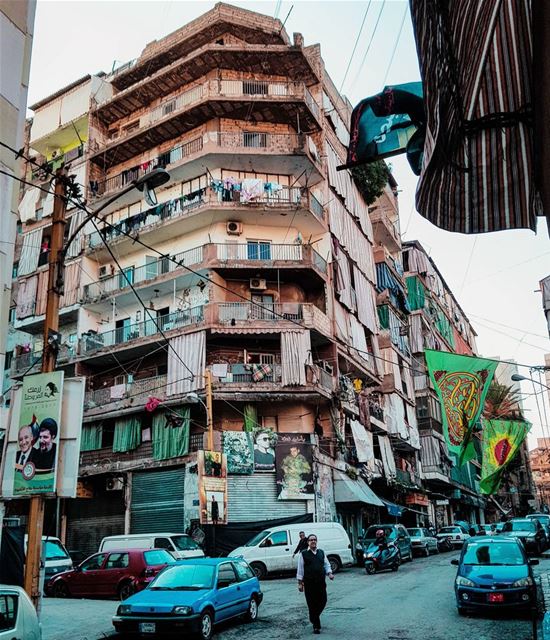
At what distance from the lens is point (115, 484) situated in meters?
30.3

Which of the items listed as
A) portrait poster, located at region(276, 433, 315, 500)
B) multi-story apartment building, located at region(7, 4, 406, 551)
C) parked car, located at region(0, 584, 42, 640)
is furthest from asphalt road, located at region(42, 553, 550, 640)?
multi-story apartment building, located at region(7, 4, 406, 551)

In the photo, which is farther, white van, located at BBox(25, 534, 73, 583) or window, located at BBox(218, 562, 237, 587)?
white van, located at BBox(25, 534, 73, 583)

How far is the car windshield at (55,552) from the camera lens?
20.3 meters

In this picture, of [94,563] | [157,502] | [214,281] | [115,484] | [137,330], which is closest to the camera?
[94,563]

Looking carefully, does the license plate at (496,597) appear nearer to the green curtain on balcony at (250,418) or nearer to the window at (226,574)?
the window at (226,574)

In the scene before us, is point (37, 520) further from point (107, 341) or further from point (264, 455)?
point (107, 341)

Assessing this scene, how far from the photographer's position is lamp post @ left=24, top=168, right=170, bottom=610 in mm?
8828

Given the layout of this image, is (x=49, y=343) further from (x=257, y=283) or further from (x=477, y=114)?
(x=257, y=283)

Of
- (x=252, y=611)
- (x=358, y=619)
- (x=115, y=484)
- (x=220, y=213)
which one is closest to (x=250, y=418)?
(x=115, y=484)

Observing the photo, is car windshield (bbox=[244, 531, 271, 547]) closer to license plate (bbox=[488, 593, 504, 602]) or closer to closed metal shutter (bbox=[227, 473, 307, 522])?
closed metal shutter (bbox=[227, 473, 307, 522])

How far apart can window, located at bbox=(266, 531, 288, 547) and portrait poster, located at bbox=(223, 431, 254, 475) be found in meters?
4.93

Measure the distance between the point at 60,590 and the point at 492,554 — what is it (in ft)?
39.7

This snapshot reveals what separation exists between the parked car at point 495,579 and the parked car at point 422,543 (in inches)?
744

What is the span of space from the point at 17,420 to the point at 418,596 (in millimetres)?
10438
